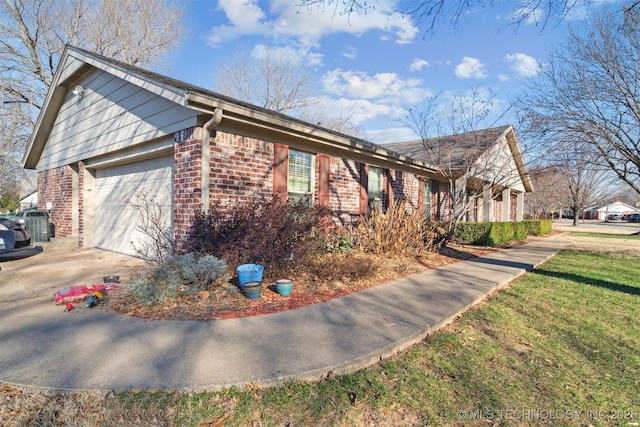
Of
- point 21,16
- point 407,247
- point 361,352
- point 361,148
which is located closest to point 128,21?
point 21,16

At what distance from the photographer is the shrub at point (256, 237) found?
5.12m

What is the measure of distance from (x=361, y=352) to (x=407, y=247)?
221 inches

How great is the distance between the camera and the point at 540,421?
225cm

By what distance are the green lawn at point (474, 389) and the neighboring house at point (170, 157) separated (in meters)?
3.96

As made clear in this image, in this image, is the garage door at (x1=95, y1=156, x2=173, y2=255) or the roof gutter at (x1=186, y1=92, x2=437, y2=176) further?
the garage door at (x1=95, y1=156, x2=173, y2=255)

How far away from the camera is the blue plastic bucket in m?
4.59

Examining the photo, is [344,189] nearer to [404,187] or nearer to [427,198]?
[404,187]

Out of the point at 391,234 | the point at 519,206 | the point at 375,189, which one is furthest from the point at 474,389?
the point at 519,206

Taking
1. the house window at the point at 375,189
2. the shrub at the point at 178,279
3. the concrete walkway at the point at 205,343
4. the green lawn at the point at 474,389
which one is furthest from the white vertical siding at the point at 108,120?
the house window at the point at 375,189

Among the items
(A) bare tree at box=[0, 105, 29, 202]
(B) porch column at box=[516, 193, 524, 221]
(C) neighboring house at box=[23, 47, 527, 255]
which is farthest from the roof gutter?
(A) bare tree at box=[0, 105, 29, 202]

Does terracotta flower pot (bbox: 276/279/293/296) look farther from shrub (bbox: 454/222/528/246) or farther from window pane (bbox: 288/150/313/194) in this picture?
shrub (bbox: 454/222/528/246)

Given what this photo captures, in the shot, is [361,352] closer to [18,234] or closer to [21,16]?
→ [18,234]

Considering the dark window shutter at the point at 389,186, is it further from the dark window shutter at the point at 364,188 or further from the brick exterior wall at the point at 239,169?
the brick exterior wall at the point at 239,169

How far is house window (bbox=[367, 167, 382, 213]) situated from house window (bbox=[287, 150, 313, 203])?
254 cm
